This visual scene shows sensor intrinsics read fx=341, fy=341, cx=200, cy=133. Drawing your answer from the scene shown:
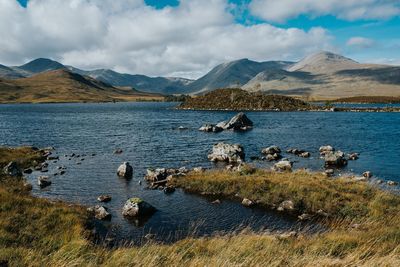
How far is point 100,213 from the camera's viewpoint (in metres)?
31.6

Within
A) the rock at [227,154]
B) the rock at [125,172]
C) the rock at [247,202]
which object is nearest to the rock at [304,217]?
the rock at [247,202]

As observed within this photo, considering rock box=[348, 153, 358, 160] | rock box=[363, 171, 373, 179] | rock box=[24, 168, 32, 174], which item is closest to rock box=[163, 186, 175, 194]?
rock box=[24, 168, 32, 174]

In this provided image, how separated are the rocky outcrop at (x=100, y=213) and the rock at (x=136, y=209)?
1.62 meters

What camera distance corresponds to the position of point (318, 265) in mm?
11266

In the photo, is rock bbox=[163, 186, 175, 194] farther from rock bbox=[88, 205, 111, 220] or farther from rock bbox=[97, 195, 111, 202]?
rock bbox=[88, 205, 111, 220]

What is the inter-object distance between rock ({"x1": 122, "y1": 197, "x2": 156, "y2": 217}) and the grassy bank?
387 cm

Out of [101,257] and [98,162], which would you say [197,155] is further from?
[101,257]

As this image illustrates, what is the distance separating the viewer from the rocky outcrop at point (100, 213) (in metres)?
31.2

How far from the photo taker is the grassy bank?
13.0 m

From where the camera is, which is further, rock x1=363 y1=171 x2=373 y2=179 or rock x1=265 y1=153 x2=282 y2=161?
rock x1=265 y1=153 x2=282 y2=161

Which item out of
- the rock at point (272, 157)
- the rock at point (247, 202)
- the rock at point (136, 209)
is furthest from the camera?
the rock at point (272, 157)

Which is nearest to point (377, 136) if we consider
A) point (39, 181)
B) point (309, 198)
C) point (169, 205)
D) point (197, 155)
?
point (197, 155)

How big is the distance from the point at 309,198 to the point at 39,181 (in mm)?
32724

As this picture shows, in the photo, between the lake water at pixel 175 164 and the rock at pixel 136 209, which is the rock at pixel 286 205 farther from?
the rock at pixel 136 209
